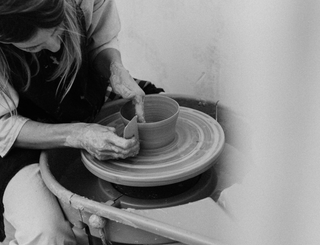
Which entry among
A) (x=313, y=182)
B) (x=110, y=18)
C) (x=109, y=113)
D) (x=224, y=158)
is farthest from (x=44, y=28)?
(x=313, y=182)

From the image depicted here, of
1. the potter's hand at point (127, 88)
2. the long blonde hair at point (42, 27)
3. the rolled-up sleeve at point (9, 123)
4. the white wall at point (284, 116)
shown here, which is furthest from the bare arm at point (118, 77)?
the white wall at point (284, 116)

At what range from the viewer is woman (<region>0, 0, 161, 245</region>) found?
1.35 m

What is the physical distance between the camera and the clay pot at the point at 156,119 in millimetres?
1503

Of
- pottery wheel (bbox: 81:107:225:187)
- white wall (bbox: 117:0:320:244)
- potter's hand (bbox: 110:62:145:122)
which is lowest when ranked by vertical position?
pottery wheel (bbox: 81:107:225:187)

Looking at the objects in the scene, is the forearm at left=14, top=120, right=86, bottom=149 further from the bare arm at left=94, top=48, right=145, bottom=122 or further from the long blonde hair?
the bare arm at left=94, top=48, right=145, bottom=122

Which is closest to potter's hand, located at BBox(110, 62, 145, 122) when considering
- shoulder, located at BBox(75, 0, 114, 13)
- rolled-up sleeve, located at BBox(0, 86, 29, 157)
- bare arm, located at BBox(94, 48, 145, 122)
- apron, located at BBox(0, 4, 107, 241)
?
bare arm, located at BBox(94, 48, 145, 122)

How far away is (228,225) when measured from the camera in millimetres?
1137

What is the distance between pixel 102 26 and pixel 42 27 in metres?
0.65

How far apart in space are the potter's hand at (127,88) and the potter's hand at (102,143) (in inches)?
7.8

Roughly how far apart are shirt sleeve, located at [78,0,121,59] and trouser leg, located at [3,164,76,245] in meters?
0.72

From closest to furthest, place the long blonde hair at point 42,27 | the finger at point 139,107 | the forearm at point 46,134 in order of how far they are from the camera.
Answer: the long blonde hair at point 42,27, the forearm at point 46,134, the finger at point 139,107

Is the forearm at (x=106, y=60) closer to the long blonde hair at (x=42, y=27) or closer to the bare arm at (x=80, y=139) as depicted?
the long blonde hair at (x=42, y=27)

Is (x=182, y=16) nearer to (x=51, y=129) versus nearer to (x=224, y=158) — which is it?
(x=224, y=158)

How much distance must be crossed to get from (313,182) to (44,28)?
115 centimetres
